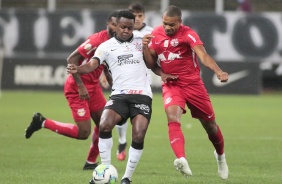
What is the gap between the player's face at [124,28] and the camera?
982 centimetres

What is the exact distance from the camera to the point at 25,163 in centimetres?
1209

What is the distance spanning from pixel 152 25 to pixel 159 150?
12.8m

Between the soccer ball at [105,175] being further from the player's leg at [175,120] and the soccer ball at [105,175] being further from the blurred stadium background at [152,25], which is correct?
the blurred stadium background at [152,25]

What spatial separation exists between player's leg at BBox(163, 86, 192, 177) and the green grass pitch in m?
0.71

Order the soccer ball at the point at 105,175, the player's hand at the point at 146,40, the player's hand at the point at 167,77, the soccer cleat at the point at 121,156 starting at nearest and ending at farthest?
the soccer ball at the point at 105,175
the player's hand at the point at 146,40
the player's hand at the point at 167,77
the soccer cleat at the point at 121,156

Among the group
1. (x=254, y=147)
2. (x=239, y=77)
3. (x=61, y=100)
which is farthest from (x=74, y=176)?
(x=239, y=77)

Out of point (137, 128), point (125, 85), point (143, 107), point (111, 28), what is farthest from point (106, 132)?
point (111, 28)

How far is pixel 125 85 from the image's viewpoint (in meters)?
9.87

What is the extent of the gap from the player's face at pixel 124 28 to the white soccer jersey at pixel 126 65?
0.33 feet

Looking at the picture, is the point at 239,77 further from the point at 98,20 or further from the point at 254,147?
the point at 254,147

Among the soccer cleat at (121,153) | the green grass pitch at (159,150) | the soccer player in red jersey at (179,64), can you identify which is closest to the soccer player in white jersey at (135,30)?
the soccer cleat at (121,153)

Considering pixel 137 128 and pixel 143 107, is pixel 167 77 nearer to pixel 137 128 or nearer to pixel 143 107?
pixel 143 107

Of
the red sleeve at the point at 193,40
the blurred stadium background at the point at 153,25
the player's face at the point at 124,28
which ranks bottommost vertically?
the blurred stadium background at the point at 153,25

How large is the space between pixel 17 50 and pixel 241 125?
1136 centimetres
